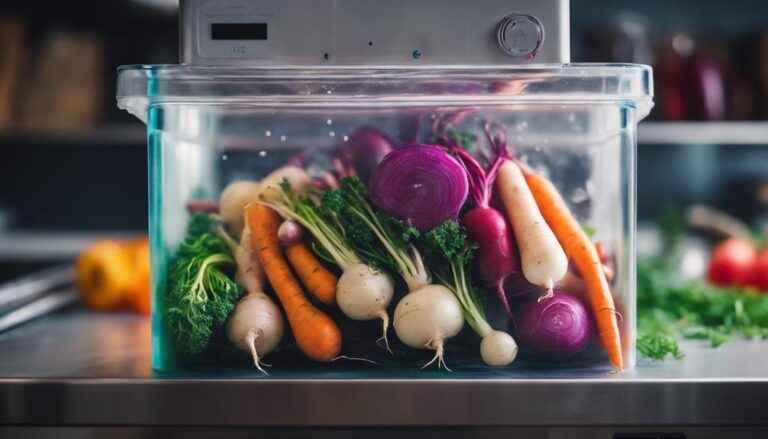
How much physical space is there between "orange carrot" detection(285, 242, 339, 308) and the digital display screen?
9.7 inches

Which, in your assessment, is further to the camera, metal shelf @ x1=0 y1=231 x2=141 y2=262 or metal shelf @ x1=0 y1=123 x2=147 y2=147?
metal shelf @ x1=0 y1=231 x2=141 y2=262

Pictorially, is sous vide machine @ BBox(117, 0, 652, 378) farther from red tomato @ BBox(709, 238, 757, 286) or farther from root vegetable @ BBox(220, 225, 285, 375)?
red tomato @ BBox(709, 238, 757, 286)

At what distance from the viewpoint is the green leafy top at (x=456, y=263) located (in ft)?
2.75

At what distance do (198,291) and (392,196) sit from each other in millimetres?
238

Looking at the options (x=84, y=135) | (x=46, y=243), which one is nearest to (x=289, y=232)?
(x=84, y=135)

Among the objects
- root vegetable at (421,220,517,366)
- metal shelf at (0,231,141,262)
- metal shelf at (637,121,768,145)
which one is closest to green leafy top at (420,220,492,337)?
root vegetable at (421,220,517,366)

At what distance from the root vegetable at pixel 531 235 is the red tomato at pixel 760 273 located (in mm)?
1003

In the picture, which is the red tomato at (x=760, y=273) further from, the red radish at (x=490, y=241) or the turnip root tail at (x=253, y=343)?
the turnip root tail at (x=253, y=343)

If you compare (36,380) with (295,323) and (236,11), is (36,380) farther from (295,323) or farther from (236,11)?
(236,11)

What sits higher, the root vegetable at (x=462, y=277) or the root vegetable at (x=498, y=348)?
the root vegetable at (x=462, y=277)

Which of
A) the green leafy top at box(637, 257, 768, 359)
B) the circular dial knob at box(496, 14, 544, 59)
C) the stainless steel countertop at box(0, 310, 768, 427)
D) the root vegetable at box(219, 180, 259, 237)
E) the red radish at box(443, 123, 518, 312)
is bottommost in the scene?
the stainless steel countertop at box(0, 310, 768, 427)

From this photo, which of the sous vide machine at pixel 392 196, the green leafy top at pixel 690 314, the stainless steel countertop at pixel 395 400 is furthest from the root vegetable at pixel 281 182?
the green leafy top at pixel 690 314

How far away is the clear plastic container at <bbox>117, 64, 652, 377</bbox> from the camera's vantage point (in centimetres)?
87

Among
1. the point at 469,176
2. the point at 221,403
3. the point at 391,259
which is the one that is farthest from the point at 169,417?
the point at 469,176
